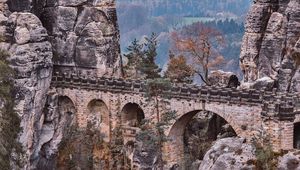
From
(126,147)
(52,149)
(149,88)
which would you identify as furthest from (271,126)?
(52,149)

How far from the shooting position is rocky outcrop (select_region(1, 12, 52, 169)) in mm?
41812

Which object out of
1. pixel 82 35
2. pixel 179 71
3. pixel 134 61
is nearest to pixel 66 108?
pixel 82 35

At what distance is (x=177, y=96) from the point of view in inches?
1631

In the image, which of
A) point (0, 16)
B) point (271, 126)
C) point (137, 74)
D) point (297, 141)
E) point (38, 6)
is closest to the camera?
point (271, 126)

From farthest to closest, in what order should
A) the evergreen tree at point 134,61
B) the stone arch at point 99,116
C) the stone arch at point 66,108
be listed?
the evergreen tree at point 134,61
the stone arch at point 66,108
the stone arch at point 99,116

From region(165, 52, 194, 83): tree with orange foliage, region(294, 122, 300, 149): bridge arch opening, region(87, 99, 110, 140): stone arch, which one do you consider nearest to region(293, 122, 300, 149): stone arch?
region(294, 122, 300, 149): bridge arch opening

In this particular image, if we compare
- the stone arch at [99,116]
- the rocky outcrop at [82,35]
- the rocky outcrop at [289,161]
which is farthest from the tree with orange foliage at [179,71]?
the rocky outcrop at [289,161]

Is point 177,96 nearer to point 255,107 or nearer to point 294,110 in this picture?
point 255,107

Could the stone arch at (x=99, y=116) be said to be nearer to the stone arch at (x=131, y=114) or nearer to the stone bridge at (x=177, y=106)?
the stone bridge at (x=177, y=106)

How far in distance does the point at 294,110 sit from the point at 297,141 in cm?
228

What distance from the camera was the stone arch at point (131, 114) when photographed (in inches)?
1757

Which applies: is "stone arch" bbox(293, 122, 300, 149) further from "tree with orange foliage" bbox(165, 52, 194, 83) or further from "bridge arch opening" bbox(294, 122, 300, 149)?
"tree with orange foliage" bbox(165, 52, 194, 83)

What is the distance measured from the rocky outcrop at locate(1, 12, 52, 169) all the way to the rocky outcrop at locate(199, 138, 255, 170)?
44.7ft

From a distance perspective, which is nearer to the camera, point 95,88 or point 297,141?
point 297,141
